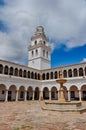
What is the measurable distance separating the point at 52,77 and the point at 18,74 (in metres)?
8.42

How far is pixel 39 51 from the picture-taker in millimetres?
38688

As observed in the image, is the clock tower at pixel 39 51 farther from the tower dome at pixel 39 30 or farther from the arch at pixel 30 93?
the arch at pixel 30 93

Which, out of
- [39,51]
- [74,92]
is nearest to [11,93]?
[39,51]

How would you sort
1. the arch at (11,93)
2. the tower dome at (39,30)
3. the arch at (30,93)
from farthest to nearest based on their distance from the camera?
the tower dome at (39,30)
the arch at (30,93)
the arch at (11,93)

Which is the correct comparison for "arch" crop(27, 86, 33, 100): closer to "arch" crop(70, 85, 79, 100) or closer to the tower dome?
"arch" crop(70, 85, 79, 100)

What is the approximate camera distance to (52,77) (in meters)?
33.8

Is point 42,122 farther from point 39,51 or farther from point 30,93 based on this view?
point 39,51

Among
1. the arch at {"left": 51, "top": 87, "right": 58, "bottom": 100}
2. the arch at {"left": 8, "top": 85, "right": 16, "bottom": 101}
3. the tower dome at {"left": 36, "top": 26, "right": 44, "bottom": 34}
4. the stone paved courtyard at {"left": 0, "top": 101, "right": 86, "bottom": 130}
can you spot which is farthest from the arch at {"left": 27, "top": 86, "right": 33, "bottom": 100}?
the stone paved courtyard at {"left": 0, "top": 101, "right": 86, "bottom": 130}

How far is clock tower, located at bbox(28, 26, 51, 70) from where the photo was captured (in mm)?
38562

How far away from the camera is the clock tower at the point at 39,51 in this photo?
127ft

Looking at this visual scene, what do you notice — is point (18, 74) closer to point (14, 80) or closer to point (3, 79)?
point (14, 80)

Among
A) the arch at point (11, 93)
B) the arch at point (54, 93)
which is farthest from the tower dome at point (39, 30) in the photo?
the arch at point (11, 93)

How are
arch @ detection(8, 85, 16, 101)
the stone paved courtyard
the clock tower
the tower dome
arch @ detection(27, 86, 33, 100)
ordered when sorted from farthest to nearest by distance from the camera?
the tower dome
the clock tower
arch @ detection(27, 86, 33, 100)
arch @ detection(8, 85, 16, 101)
the stone paved courtyard

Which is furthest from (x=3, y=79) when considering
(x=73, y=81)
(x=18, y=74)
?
(x=73, y=81)
